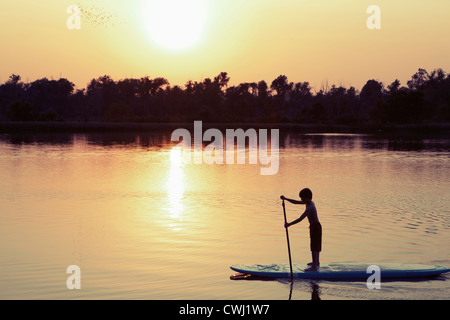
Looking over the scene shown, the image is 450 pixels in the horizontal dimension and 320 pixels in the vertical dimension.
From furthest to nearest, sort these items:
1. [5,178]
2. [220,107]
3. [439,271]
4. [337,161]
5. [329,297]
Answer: [220,107] < [337,161] < [5,178] < [439,271] < [329,297]

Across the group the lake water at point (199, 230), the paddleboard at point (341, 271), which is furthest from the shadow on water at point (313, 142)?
the paddleboard at point (341, 271)

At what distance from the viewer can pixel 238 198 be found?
1224 inches

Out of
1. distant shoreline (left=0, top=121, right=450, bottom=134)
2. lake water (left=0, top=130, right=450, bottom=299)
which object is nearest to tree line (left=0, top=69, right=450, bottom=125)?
distant shoreline (left=0, top=121, right=450, bottom=134)

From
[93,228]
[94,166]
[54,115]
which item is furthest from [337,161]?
[54,115]

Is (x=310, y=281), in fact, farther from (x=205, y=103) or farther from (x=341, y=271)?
(x=205, y=103)

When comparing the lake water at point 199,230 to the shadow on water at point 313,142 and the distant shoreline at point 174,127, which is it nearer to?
the shadow on water at point 313,142

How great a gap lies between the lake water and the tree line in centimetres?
10527

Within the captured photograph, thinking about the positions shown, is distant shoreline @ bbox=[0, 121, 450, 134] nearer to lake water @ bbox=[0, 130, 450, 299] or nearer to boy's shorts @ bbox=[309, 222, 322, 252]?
lake water @ bbox=[0, 130, 450, 299]

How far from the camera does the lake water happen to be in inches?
587

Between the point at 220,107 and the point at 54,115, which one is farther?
the point at 220,107

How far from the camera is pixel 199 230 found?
869 inches

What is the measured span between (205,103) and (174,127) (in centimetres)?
1467

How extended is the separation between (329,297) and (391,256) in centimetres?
477
